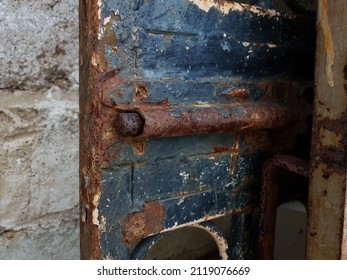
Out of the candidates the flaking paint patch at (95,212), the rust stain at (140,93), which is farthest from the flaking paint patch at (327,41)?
Answer: the flaking paint patch at (95,212)

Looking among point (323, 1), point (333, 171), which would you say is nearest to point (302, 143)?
point (333, 171)

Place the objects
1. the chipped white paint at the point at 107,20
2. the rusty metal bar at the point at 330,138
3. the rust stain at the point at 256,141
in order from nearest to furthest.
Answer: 1. the chipped white paint at the point at 107,20
2. the rusty metal bar at the point at 330,138
3. the rust stain at the point at 256,141

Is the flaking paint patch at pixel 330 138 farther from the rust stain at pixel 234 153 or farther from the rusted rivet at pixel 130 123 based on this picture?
the rusted rivet at pixel 130 123

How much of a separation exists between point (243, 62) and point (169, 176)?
0.87ft

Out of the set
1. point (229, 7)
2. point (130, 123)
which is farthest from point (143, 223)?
point (229, 7)

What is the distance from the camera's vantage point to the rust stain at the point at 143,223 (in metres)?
0.65

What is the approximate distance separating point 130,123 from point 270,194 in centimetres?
39

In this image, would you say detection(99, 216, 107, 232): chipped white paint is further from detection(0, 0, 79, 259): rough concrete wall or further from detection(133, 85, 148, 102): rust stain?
detection(0, 0, 79, 259): rough concrete wall

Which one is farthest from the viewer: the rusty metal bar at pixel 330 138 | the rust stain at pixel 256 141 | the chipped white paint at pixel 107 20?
the rust stain at pixel 256 141

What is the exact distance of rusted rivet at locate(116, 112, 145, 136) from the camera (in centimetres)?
58

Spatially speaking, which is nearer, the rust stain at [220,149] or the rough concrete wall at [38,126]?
the rust stain at [220,149]

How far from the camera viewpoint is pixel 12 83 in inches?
35.0

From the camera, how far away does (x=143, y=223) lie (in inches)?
26.2

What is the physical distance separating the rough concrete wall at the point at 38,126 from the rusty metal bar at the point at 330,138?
605 millimetres
